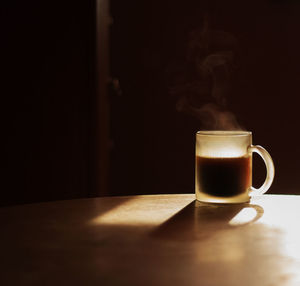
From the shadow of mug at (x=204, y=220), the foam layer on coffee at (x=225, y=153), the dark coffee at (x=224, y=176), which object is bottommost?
the shadow of mug at (x=204, y=220)

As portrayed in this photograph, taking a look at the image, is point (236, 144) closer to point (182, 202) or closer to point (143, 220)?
point (182, 202)

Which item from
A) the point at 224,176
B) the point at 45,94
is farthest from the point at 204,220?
the point at 45,94

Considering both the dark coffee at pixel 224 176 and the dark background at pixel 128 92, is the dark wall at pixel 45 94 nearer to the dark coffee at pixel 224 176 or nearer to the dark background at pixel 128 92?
the dark background at pixel 128 92

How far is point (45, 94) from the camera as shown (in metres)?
2.65

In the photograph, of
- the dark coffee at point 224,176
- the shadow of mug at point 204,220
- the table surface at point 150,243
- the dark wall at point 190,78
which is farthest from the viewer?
the dark wall at point 190,78

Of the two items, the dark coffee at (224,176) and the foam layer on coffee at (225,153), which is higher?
the foam layer on coffee at (225,153)

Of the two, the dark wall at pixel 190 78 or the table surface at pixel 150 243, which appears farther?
the dark wall at pixel 190 78

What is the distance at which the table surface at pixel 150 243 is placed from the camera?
629 mm

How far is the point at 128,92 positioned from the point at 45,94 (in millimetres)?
467

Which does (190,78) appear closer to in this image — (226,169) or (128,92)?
(128,92)

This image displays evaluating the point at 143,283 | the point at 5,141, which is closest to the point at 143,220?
the point at 143,283

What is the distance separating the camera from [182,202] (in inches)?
43.0

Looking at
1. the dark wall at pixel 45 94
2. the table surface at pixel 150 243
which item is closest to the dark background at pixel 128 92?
the dark wall at pixel 45 94

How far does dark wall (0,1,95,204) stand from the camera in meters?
2.60
